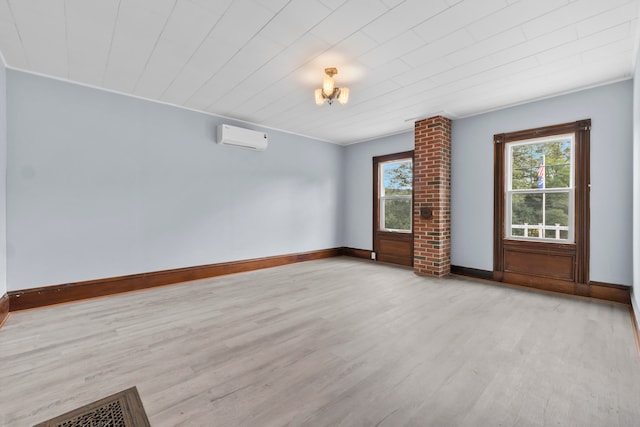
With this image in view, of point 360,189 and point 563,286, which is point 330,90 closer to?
point 360,189

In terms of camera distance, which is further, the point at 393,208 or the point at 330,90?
the point at 393,208

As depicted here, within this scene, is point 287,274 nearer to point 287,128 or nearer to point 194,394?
point 287,128

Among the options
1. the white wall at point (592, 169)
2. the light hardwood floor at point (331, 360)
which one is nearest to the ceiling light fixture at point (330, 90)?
the light hardwood floor at point (331, 360)

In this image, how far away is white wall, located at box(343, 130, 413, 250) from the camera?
643 centimetres

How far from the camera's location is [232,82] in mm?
3572

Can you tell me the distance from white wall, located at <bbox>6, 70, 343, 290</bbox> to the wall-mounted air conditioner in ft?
0.53

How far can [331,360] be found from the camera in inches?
86.8

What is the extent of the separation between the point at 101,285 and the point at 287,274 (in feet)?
8.67

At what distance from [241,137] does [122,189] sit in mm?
1972

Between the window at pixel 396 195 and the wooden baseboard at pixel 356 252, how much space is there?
698mm

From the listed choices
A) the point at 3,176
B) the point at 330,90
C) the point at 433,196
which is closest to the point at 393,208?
the point at 433,196

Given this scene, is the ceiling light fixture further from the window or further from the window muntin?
the window

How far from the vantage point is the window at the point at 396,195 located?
5945 mm

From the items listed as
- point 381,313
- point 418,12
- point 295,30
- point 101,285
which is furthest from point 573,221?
point 101,285
